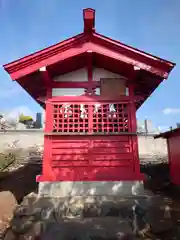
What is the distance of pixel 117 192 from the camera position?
6.16 meters

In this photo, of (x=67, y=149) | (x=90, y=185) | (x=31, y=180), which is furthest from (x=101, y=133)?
(x=31, y=180)

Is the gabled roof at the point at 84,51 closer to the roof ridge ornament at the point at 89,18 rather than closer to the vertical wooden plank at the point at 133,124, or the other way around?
the roof ridge ornament at the point at 89,18

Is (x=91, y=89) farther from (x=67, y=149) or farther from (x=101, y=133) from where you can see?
(x=67, y=149)

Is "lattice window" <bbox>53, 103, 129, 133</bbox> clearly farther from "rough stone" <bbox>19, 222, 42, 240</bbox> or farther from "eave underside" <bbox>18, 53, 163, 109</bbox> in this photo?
"rough stone" <bbox>19, 222, 42, 240</bbox>

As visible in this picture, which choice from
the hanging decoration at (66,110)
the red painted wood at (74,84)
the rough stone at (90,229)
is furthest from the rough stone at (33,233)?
the red painted wood at (74,84)

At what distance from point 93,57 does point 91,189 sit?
4.00 m

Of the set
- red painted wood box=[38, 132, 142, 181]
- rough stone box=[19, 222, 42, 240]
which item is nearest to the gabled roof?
red painted wood box=[38, 132, 142, 181]

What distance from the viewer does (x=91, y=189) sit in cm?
619

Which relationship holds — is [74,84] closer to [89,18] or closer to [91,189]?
[89,18]

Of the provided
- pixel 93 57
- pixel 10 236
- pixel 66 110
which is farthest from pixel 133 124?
pixel 10 236

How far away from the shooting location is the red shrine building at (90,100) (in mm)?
6410

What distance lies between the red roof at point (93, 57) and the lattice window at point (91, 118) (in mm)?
1197

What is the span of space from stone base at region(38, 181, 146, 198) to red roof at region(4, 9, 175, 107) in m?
3.25

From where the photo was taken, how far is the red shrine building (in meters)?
6.41
